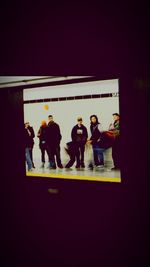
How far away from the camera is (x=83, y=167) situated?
22.4ft

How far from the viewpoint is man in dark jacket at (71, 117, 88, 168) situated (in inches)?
267

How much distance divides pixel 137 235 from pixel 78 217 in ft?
2.84

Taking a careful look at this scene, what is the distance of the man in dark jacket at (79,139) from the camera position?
6777 millimetres

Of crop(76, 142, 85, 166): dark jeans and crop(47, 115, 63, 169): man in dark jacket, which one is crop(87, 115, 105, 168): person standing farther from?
crop(47, 115, 63, 169): man in dark jacket

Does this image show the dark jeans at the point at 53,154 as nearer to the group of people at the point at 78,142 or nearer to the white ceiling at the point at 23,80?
the group of people at the point at 78,142

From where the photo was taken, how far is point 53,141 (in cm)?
716

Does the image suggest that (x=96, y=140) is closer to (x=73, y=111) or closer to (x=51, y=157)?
(x=73, y=111)

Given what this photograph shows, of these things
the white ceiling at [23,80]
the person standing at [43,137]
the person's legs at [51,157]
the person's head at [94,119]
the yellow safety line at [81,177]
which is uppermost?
the white ceiling at [23,80]

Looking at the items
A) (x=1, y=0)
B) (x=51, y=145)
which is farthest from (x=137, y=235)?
(x=51, y=145)

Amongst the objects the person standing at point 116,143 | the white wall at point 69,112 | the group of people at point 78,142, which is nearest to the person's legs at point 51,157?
the group of people at point 78,142

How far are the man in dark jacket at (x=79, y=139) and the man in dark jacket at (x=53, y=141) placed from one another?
419 mm

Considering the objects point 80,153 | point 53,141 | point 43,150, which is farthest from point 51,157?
point 80,153

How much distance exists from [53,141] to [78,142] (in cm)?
65

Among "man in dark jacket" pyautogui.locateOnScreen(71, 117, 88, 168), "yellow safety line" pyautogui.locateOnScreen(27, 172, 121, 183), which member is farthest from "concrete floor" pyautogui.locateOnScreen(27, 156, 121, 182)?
"man in dark jacket" pyautogui.locateOnScreen(71, 117, 88, 168)
